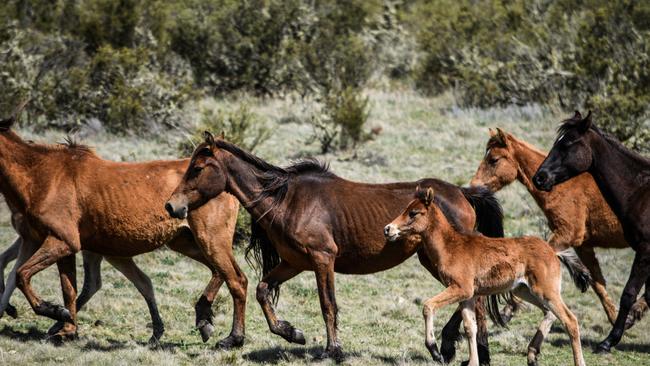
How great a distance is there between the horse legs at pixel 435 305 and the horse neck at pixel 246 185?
1.98 meters

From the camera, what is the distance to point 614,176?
9633mm

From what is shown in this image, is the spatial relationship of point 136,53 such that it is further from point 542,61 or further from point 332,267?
point 332,267

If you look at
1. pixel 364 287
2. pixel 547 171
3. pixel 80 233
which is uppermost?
pixel 547 171

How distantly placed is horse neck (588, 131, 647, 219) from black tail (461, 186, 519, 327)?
1.20 metres

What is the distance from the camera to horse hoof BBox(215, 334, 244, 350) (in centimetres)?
921

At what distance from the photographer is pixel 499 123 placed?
882 inches

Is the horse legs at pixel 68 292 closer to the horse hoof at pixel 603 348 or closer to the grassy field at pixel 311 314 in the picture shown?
the grassy field at pixel 311 314

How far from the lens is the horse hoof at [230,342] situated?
363 inches

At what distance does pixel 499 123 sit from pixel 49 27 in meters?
14.0

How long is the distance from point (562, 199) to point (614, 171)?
1.37 meters

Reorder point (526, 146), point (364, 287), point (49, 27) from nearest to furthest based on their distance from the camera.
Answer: point (526, 146)
point (364, 287)
point (49, 27)

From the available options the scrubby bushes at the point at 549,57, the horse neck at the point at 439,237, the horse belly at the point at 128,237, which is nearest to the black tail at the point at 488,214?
the horse neck at the point at 439,237

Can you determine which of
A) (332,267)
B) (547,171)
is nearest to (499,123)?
(547,171)

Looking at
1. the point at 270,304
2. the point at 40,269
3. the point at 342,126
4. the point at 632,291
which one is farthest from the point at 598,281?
the point at 342,126
